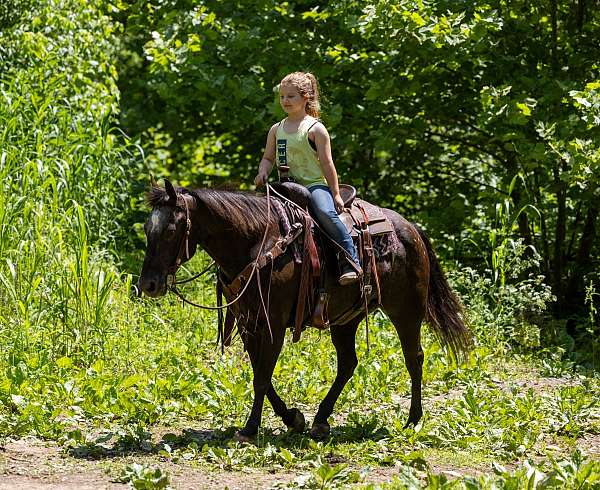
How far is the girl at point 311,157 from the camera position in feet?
19.6

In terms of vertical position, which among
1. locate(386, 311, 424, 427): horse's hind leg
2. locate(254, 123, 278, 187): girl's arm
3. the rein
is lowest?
locate(386, 311, 424, 427): horse's hind leg

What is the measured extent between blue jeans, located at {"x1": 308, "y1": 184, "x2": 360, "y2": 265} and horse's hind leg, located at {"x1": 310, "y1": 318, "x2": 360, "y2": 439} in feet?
2.62

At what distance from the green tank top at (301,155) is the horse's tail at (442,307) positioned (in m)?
1.18

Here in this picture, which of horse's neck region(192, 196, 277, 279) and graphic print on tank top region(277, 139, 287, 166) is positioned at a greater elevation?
graphic print on tank top region(277, 139, 287, 166)

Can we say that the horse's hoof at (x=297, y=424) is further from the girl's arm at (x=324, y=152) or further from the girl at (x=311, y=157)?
the girl's arm at (x=324, y=152)

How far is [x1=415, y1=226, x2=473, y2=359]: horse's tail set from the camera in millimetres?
6949

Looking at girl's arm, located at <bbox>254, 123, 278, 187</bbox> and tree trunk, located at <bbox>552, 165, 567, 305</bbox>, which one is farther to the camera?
tree trunk, located at <bbox>552, 165, 567, 305</bbox>

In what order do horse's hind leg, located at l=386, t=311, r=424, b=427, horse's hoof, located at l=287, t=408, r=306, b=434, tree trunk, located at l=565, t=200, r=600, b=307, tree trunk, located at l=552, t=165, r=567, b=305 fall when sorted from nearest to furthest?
horse's hoof, located at l=287, t=408, r=306, b=434
horse's hind leg, located at l=386, t=311, r=424, b=427
tree trunk, located at l=552, t=165, r=567, b=305
tree trunk, located at l=565, t=200, r=600, b=307

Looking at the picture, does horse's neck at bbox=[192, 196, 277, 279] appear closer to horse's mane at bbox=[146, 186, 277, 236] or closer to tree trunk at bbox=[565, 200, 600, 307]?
horse's mane at bbox=[146, 186, 277, 236]

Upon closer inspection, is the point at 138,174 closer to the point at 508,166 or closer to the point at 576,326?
the point at 508,166

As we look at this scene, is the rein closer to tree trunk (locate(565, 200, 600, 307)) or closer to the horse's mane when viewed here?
the horse's mane

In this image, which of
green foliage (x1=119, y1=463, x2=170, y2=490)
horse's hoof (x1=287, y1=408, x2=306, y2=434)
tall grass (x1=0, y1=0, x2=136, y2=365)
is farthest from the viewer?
tall grass (x1=0, y1=0, x2=136, y2=365)

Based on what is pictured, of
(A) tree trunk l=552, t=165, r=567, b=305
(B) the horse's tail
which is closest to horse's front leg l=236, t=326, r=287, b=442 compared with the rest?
(B) the horse's tail

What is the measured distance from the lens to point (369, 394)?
7.35 m
